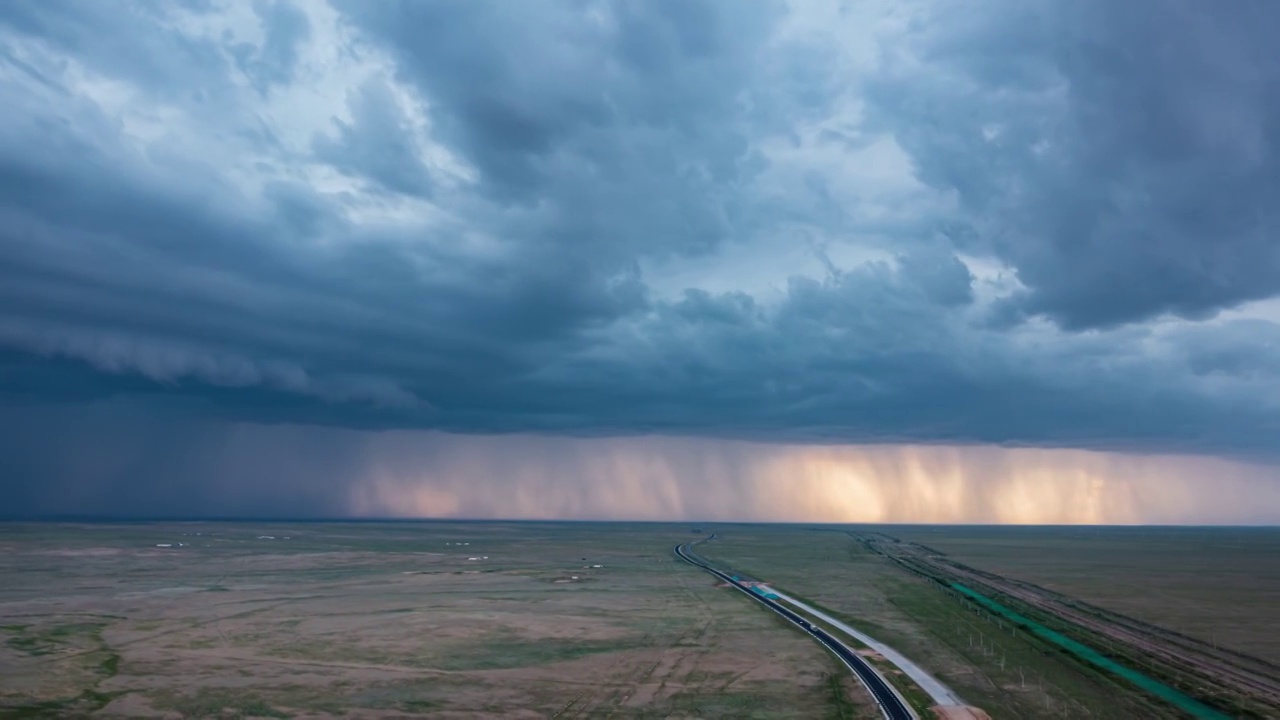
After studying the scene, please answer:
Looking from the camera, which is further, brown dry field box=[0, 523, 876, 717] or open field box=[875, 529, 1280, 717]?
open field box=[875, 529, 1280, 717]

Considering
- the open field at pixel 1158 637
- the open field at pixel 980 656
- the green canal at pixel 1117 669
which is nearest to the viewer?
the green canal at pixel 1117 669

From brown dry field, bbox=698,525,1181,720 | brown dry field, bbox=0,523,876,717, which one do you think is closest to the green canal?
brown dry field, bbox=698,525,1181,720

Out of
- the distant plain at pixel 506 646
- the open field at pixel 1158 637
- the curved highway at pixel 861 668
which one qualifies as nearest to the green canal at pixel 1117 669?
the open field at pixel 1158 637

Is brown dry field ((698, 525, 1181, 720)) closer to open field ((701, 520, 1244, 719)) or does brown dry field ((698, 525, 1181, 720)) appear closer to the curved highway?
open field ((701, 520, 1244, 719))

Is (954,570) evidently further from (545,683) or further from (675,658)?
(545,683)

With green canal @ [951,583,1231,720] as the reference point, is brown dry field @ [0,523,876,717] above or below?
above

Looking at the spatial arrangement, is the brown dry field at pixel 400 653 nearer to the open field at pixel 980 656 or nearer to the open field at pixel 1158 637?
the open field at pixel 980 656

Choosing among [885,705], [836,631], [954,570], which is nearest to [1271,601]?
[954,570]
